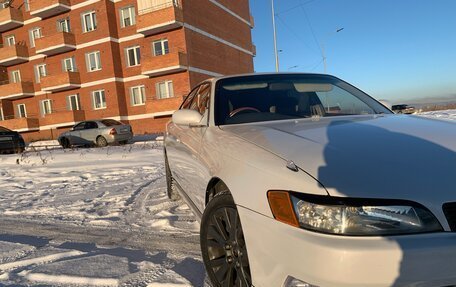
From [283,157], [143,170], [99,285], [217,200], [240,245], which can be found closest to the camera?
[283,157]

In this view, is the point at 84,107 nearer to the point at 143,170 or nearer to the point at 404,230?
the point at 143,170

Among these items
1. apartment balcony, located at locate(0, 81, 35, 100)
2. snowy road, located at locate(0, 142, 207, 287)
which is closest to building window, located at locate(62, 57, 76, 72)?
apartment balcony, located at locate(0, 81, 35, 100)

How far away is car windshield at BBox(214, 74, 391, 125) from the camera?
3.22 metres

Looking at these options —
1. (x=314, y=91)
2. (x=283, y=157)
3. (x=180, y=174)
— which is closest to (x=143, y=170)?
(x=180, y=174)

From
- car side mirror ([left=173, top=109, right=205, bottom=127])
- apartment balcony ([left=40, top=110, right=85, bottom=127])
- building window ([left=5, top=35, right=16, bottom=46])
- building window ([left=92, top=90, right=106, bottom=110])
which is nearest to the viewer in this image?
car side mirror ([left=173, top=109, right=205, bottom=127])

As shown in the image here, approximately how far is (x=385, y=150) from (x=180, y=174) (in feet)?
8.14

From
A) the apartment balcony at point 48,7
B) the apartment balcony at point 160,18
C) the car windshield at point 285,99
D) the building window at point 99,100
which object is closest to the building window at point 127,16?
the apartment balcony at point 160,18

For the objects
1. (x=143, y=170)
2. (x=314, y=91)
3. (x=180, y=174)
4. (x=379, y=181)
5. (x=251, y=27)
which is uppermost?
(x=251, y=27)

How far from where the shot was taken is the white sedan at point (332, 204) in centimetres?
154

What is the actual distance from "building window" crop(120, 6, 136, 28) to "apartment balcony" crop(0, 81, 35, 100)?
11342mm

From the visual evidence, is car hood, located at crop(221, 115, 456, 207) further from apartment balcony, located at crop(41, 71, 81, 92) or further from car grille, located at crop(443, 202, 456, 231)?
apartment balcony, located at crop(41, 71, 81, 92)

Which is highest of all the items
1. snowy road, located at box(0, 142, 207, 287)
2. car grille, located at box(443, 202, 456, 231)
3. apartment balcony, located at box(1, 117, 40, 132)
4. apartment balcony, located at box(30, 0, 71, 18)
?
apartment balcony, located at box(30, 0, 71, 18)

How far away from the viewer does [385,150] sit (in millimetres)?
1983

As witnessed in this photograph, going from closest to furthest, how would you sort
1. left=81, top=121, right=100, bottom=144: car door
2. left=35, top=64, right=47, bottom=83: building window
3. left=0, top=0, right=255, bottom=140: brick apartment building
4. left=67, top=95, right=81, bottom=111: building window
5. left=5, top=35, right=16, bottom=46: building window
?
left=81, top=121, right=100, bottom=144: car door, left=0, top=0, right=255, bottom=140: brick apartment building, left=67, top=95, right=81, bottom=111: building window, left=35, top=64, right=47, bottom=83: building window, left=5, top=35, right=16, bottom=46: building window
